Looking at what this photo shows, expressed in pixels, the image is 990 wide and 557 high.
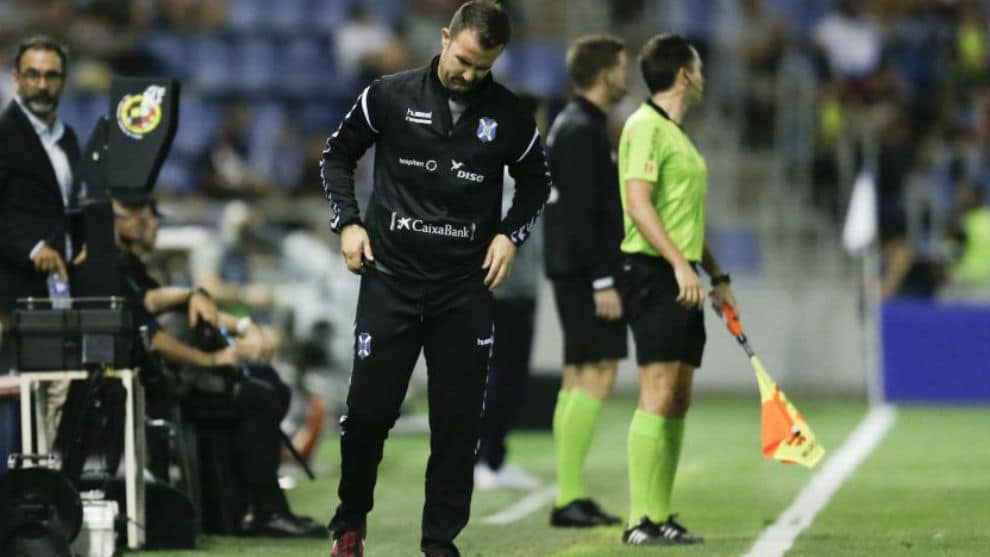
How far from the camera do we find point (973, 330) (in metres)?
19.0

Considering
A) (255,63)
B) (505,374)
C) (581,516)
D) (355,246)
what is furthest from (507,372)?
(255,63)

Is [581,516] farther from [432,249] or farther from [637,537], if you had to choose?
[432,249]

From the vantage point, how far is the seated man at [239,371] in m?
9.84

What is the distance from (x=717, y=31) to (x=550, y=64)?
171 centimetres

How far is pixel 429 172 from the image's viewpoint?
7859mm

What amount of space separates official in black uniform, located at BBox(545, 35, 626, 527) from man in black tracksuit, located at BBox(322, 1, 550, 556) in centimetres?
241

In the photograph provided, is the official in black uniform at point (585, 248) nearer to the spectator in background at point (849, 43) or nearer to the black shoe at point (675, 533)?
the black shoe at point (675, 533)

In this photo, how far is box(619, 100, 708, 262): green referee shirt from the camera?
921cm

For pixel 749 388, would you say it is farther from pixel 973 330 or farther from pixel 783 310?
pixel 973 330

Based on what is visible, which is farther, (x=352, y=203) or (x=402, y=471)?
(x=402, y=471)

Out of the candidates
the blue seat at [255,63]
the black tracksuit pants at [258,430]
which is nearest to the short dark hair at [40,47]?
the black tracksuit pants at [258,430]

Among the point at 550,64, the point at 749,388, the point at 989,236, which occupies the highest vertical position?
the point at 550,64

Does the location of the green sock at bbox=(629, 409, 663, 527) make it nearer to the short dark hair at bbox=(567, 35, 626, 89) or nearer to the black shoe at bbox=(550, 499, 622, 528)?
the black shoe at bbox=(550, 499, 622, 528)

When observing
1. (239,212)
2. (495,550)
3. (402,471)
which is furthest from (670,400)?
(239,212)
